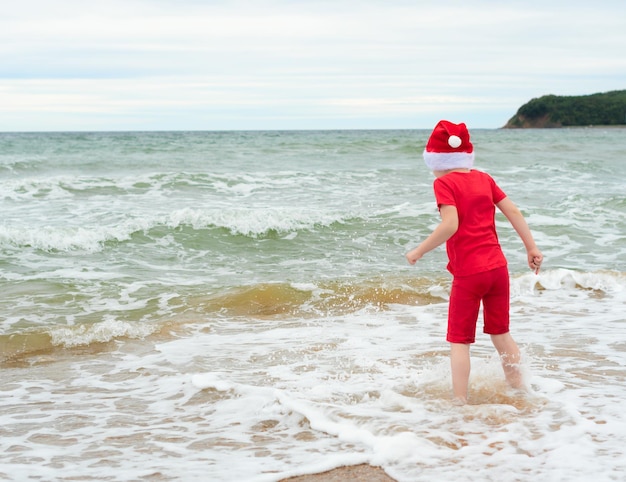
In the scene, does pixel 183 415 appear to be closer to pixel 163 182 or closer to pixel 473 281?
pixel 473 281

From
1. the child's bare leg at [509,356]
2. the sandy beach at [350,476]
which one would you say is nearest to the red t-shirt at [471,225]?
the child's bare leg at [509,356]

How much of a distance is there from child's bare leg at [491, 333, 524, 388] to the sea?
0.09 meters

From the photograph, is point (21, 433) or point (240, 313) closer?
point (21, 433)

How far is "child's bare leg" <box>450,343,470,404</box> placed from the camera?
4.14m

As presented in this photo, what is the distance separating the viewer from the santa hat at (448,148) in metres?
4.18

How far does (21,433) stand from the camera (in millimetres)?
4031

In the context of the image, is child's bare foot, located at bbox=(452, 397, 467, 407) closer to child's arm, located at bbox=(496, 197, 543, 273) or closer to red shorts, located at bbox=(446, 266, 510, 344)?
red shorts, located at bbox=(446, 266, 510, 344)

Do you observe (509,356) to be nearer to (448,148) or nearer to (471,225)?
(471,225)

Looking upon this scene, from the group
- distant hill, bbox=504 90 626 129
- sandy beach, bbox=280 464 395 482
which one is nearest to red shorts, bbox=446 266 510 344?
sandy beach, bbox=280 464 395 482

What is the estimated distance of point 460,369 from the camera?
4.14 metres

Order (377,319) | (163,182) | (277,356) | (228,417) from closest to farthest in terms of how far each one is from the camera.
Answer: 1. (228,417)
2. (277,356)
3. (377,319)
4. (163,182)

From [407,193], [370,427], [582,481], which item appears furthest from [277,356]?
[407,193]

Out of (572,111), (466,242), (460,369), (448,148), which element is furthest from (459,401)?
(572,111)

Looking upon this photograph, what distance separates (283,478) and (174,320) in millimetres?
3759
